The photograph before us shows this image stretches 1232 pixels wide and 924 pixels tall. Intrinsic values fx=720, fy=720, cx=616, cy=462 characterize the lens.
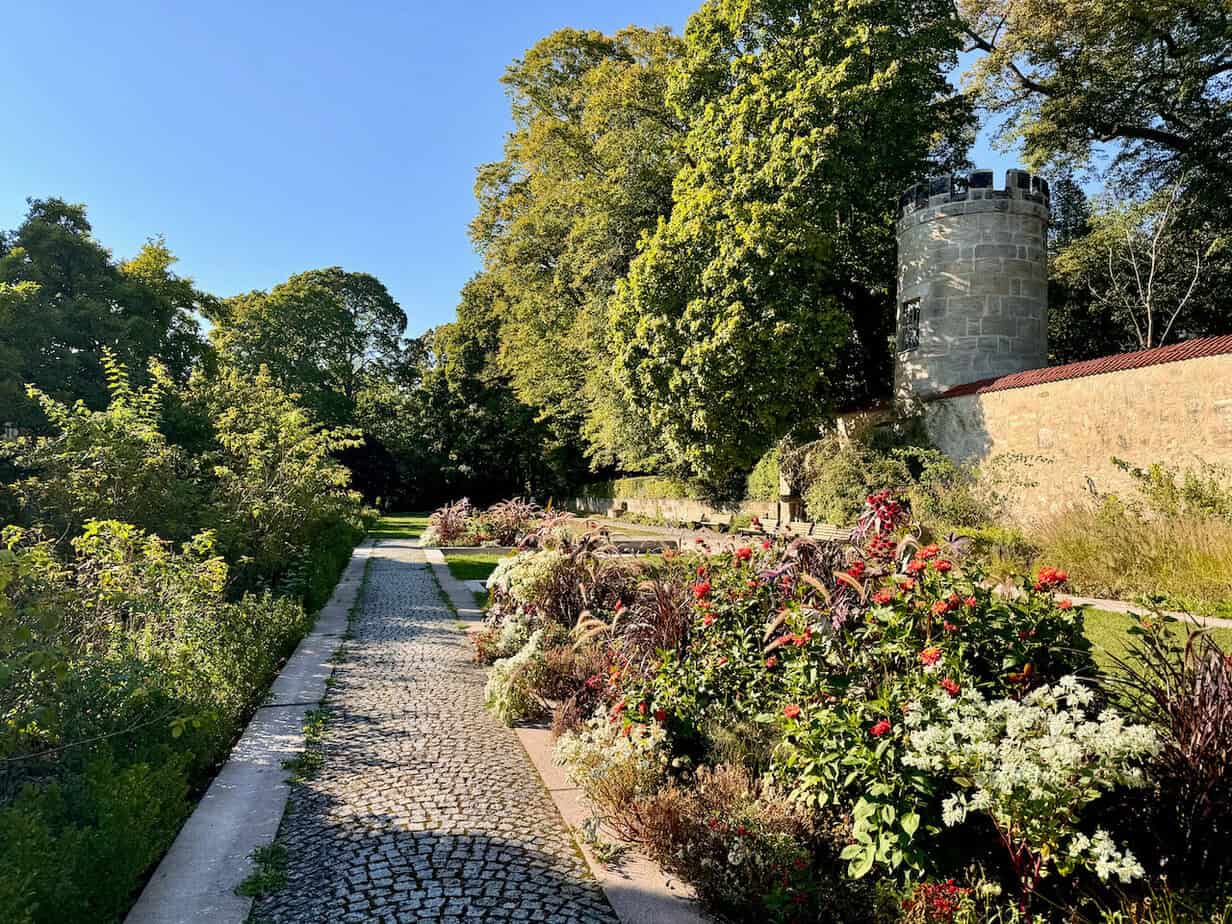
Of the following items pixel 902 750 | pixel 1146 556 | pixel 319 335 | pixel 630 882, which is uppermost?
pixel 319 335

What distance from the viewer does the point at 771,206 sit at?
14398 mm

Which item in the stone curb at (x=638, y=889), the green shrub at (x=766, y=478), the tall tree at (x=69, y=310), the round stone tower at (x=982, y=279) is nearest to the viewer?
the stone curb at (x=638, y=889)

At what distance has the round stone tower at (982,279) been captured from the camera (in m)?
13.9

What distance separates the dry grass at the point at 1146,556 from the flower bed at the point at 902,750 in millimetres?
4391

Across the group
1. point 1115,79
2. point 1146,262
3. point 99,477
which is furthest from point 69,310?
point 1146,262

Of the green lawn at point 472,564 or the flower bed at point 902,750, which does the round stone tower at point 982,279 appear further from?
the flower bed at point 902,750

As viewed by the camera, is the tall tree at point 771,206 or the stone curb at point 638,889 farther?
the tall tree at point 771,206

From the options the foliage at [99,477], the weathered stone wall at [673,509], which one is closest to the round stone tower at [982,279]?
the weathered stone wall at [673,509]

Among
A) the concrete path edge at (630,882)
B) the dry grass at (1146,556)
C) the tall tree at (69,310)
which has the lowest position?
the concrete path edge at (630,882)

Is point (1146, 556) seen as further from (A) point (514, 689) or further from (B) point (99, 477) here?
(B) point (99, 477)

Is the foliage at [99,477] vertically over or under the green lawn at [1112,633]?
over

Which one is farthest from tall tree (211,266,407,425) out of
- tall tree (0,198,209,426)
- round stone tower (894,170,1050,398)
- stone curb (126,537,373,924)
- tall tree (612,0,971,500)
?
stone curb (126,537,373,924)

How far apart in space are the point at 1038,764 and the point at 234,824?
10.1 feet

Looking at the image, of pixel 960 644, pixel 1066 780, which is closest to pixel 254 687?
pixel 960 644
